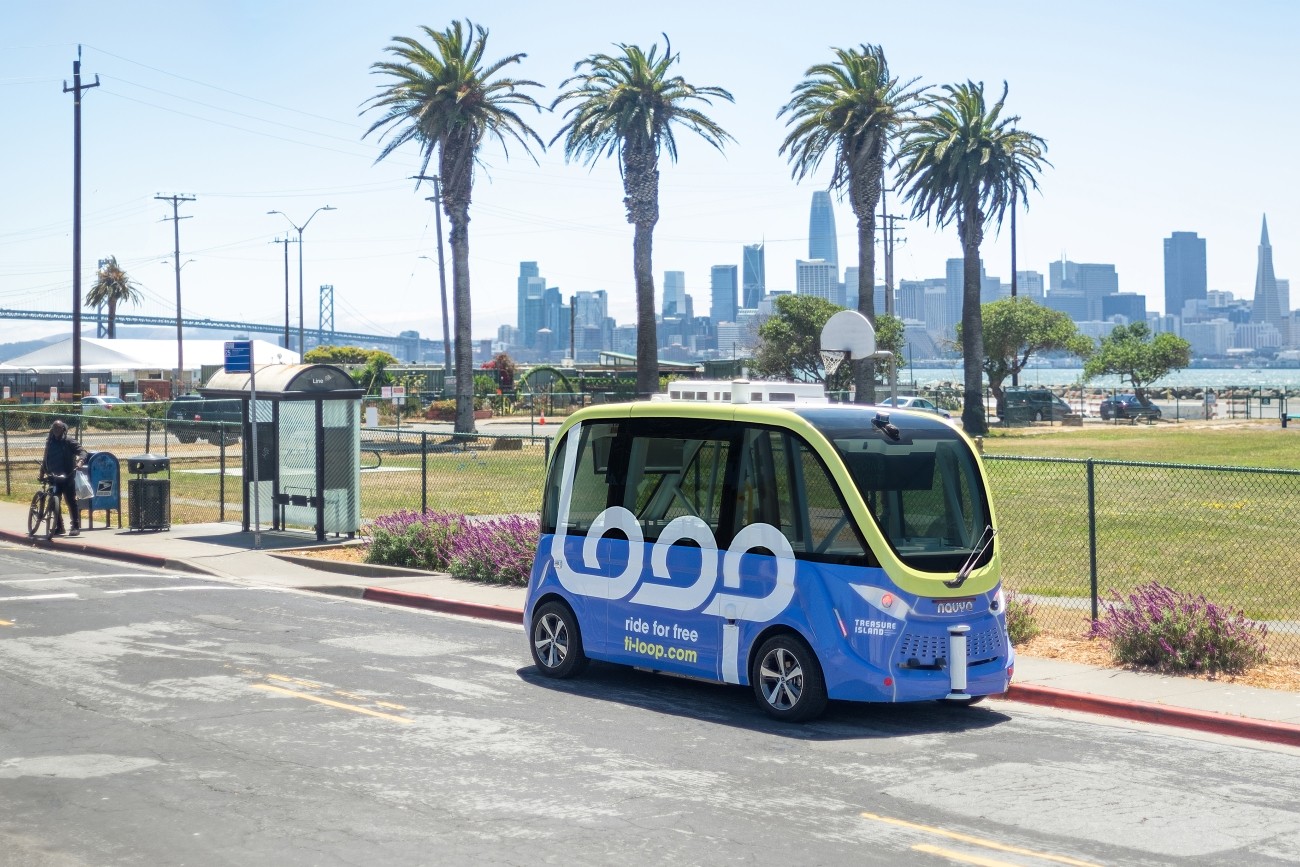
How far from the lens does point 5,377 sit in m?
108

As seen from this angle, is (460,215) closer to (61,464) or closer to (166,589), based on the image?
(61,464)

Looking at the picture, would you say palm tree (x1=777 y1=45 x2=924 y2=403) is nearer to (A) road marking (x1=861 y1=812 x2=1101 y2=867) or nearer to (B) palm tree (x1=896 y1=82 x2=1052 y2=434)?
(B) palm tree (x1=896 y1=82 x2=1052 y2=434)

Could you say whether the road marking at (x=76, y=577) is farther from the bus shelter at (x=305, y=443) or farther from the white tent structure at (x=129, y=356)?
the white tent structure at (x=129, y=356)

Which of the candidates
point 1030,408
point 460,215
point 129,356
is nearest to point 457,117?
point 460,215

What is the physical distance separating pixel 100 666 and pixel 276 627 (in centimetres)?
265

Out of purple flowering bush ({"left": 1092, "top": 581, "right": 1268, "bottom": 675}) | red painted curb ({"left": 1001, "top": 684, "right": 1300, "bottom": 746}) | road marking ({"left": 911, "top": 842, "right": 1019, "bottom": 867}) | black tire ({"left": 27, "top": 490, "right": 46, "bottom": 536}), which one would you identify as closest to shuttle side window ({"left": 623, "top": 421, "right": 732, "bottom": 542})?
red painted curb ({"left": 1001, "top": 684, "right": 1300, "bottom": 746})

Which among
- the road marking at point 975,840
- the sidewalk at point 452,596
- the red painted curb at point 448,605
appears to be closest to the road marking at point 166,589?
the sidewalk at point 452,596

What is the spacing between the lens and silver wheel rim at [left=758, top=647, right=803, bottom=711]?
35.2 feet

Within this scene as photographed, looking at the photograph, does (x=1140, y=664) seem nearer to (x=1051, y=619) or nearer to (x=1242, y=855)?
(x=1051, y=619)

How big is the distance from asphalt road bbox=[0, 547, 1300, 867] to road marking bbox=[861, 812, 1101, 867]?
21 mm

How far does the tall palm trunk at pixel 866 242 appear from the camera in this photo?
47281mm

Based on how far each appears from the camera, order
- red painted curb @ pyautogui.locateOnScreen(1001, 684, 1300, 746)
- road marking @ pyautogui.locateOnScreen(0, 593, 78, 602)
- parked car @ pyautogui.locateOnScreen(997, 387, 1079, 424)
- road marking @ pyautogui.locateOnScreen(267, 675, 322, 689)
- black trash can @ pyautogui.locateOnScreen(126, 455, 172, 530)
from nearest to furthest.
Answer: red painted curb @ pyautogui.locateOnScreen(1001, 684, 1300, 746) → road marking @ pyautogui.locateOnScreen(267, 675, 322, 689) → road marking @ pyautogui.locateOnScreen(0, 593, 78, 602) → black trash can @ pyautogui.locateOnScreen(126, 455, 172, 530) → parked car @ pyautogui.locateOnScreen(997, 387, 1079, 424)

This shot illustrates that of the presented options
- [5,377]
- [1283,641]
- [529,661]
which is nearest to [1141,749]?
[1283,641]

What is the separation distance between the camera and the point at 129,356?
108 metres
